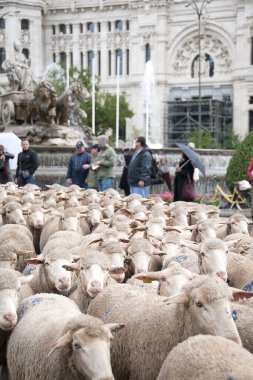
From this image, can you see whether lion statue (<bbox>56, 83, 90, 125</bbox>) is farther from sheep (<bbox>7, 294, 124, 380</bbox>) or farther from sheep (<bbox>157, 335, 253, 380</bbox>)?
sheep (<bbox>157, 335, 253, 380</bbox>)

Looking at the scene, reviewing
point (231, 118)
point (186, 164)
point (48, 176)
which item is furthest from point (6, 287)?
point (231, 118)

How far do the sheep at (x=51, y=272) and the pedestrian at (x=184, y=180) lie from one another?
5684mm

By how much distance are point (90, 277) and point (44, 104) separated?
16208 millimetres

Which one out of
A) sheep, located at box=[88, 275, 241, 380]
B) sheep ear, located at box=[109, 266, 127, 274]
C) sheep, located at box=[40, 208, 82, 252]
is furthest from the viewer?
sheep, located at box=[40, 208, 82, 252]

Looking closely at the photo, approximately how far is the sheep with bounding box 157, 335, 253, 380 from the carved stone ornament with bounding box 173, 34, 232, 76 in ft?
205

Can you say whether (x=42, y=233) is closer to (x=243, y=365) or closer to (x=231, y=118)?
(x=243, y=365)

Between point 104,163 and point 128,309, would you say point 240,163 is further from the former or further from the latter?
point 128,309

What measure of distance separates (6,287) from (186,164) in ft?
22.6

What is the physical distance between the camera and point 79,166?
1265cm

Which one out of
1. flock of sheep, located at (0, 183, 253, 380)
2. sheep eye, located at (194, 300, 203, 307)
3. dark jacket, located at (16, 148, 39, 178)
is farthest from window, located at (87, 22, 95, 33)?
sheep eye, located at (194, 300, 203, 307)

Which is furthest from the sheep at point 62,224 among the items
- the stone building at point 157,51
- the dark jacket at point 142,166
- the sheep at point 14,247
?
the stone building at point 157,51

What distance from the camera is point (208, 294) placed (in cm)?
360

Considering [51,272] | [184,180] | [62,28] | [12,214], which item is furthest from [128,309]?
[62,28]

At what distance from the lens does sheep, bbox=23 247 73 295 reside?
202 inches
